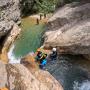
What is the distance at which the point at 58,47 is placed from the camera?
1000 inches

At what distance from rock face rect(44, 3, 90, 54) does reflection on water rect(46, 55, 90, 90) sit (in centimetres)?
107

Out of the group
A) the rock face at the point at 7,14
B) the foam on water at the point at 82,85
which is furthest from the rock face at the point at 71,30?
the rock face at the point at 7,14

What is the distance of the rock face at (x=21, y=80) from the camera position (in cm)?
1616

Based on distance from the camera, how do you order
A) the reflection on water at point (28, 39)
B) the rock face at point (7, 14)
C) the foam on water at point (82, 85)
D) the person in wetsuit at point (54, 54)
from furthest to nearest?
the rock face at point (7, 14) < the reflection on water at point (28, 39) < the person in wetsuit at point (54, 54) < the foam on water at point (82, 85)

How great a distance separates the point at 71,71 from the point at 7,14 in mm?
14342

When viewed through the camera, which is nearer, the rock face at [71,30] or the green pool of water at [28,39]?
the rock face at [71,30]

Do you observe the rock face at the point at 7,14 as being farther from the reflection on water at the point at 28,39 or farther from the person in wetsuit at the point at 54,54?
the person in wetsuit at the point at 54,54

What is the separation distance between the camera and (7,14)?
111 feet

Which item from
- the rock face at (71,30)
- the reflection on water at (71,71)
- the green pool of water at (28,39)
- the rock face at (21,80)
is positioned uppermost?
the rock face at (21,80)

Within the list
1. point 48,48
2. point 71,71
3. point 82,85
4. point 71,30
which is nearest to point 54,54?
point 48,48

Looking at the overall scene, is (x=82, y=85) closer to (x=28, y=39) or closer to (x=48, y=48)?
(x=48, y=48)

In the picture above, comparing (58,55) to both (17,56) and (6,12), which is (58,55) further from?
(6,12)

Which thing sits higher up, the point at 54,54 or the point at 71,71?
the point at 54,54

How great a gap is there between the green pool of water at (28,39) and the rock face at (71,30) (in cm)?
373
